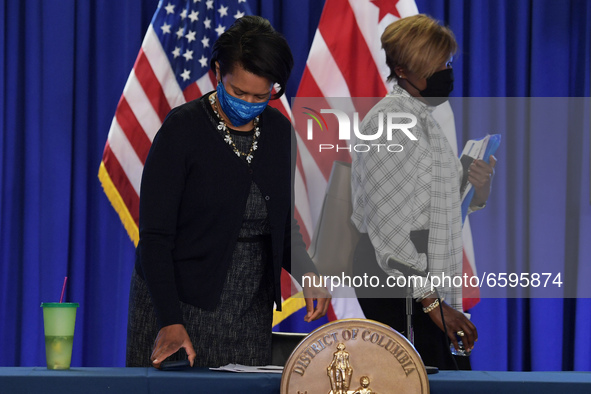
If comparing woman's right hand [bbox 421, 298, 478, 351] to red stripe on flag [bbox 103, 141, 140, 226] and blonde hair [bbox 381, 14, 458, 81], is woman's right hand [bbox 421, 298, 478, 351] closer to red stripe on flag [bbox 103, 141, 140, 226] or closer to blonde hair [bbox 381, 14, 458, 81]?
blonde hair [bbox 381, 14, 458, 81]

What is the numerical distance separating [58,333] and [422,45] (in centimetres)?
110

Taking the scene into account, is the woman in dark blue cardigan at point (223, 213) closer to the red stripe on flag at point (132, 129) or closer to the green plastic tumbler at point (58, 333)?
the green plastic tumbler at point (58, 333)

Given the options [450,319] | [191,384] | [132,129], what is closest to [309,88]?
[132,129]

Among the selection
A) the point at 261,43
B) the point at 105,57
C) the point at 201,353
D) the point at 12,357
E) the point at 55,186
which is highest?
the point at 105,57

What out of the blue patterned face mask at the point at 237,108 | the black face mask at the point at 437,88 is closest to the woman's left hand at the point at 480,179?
the black face mask at the point at 437,88

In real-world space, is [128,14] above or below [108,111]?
above

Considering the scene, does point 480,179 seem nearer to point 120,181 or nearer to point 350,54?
point 350,54

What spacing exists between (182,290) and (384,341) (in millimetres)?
560

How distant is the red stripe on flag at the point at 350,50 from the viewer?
8.91 ft

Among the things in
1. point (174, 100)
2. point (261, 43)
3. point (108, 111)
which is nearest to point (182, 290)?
point (261, 43)

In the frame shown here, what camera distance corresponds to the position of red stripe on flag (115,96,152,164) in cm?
291

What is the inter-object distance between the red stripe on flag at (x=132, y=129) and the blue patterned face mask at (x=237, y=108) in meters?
1.39

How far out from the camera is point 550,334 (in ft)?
9.68

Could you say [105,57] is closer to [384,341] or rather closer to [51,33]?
[51,33]
